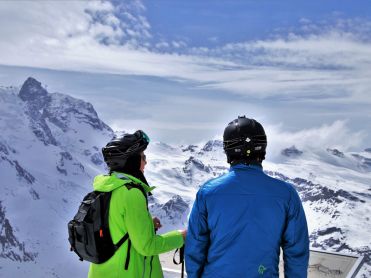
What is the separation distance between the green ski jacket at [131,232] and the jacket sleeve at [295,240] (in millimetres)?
1384

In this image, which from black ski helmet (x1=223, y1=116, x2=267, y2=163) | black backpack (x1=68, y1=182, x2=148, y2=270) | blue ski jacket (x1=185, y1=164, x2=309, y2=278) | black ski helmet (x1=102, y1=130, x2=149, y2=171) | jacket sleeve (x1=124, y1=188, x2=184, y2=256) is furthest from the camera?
black ski helmet (x1=102, y1=130, x2=149, y2=171)

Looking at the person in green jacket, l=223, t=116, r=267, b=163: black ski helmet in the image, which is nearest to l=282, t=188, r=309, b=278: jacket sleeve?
l=223, t=116, r=267, b=163: black ski helmet

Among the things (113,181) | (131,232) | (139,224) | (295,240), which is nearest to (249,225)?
(295,240)

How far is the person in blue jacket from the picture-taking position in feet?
17.1

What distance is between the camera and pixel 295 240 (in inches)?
207

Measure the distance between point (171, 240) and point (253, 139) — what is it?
163cm

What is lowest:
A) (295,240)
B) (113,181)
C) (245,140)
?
(295,240)

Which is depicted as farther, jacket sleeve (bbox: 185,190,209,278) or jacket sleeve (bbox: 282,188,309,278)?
jacket sleeve (bbox: 185,190,209,278)

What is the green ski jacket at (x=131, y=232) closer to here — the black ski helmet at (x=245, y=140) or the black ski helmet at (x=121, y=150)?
the black ski helmet at (x=121, y=150)

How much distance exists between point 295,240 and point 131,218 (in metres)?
1.84

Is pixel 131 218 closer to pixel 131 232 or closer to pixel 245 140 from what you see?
pixel 131 232

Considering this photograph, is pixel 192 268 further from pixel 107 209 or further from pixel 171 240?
pixel 107 209

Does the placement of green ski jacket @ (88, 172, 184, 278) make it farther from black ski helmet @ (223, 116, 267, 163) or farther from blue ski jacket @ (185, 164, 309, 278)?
black ski helmet @ (223, 116, 267, 163)

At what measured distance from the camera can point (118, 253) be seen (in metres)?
5.76
